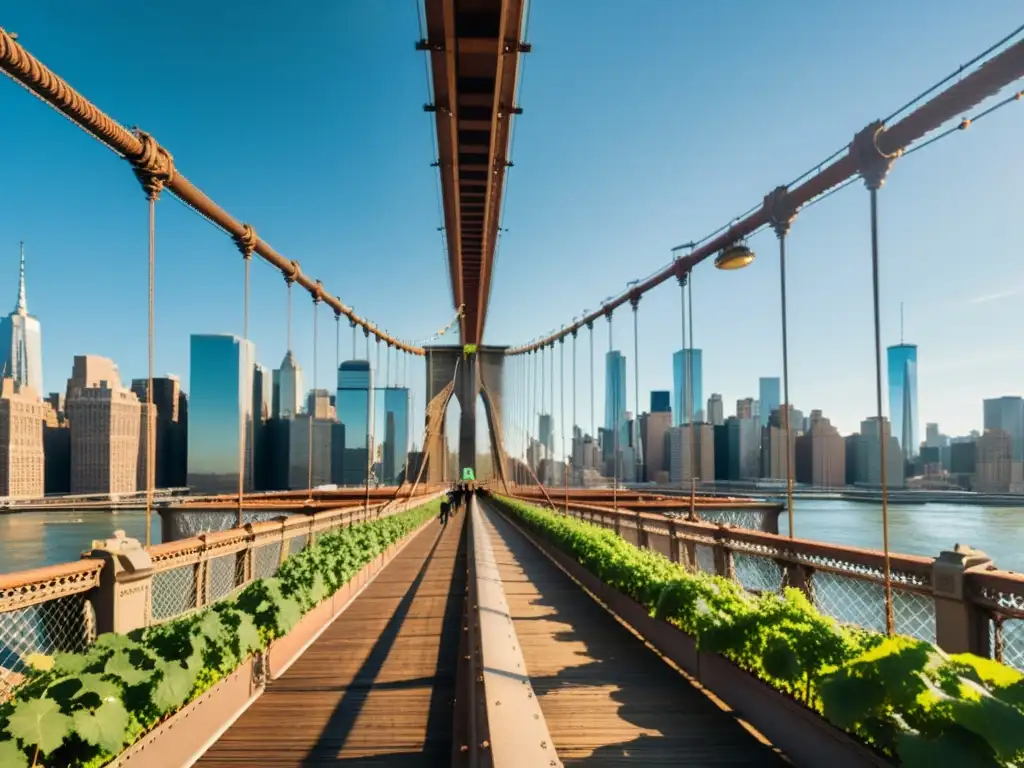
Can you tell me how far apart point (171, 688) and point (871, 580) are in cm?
464

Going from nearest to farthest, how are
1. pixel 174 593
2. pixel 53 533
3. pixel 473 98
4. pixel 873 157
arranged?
pixel 873 157 < pixel 174 593 < pixel 473 98 < pixel 53 533

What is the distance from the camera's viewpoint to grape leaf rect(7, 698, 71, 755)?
8.99 feet

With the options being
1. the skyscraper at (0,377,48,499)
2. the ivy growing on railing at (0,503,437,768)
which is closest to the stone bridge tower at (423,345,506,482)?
the ivy growing on railing at (0,503,437,768)

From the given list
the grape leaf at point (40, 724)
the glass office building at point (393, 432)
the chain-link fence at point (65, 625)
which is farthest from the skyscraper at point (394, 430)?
the grape leaf at point (40, 724)

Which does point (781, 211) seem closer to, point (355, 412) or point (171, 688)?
point (171, 688)

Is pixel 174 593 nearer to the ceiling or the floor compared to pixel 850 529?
nearer to the ceiling

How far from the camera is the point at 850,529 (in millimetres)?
57656

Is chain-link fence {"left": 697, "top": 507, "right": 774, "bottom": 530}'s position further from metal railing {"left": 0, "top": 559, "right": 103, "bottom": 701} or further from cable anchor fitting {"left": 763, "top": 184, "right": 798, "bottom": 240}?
metal railing {"left": 0, "top": 559, "right": 103, "bottom": 701}

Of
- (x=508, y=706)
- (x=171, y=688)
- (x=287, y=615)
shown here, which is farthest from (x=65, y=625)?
(x=508, y=706)

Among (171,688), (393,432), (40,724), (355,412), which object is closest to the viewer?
(40,724)

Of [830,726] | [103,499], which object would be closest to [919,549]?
[830,726]

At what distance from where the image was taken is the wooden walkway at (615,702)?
3.83 metres

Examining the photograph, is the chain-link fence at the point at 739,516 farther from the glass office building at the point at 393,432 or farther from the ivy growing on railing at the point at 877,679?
the glass office building at the point at 393,432

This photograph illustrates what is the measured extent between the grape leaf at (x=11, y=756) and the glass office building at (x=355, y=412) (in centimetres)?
1475
